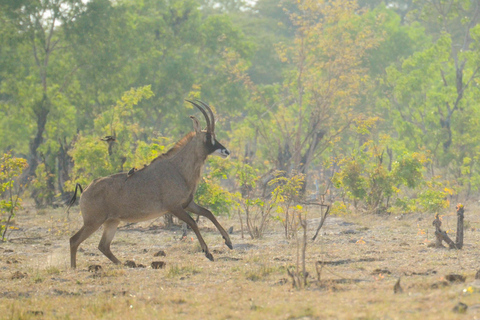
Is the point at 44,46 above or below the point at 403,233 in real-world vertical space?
above

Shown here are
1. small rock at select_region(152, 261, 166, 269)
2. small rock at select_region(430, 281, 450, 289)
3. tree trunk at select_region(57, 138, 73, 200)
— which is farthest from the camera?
tree trunk at select_region(57, 138, 73, 200)

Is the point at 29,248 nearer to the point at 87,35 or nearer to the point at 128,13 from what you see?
the point at 87,35

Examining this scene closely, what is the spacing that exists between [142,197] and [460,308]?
504cm

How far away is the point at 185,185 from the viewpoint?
998cm

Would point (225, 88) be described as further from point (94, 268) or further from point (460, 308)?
point (460, 308)

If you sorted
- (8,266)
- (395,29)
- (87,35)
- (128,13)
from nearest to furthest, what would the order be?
(8,266) → (87,35) → (128,13) → (395,29)

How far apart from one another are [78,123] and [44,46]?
3.03 metres

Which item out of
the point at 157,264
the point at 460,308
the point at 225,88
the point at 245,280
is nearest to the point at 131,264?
the point at 157,264

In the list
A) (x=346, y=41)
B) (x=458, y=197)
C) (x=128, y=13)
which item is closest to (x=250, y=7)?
(x=128, y=13)

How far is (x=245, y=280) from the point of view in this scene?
7867 mm

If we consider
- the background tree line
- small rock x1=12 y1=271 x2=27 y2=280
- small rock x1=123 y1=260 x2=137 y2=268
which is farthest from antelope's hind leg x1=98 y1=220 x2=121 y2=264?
the background tree line

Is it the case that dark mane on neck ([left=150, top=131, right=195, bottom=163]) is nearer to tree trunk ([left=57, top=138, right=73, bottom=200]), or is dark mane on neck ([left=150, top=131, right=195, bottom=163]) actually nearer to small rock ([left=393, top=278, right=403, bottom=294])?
small rock ([left=393, top=278, right=403, bottom=294])

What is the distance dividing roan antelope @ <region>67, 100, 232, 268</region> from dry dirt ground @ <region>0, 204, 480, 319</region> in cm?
49

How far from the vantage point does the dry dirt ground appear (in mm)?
6211
